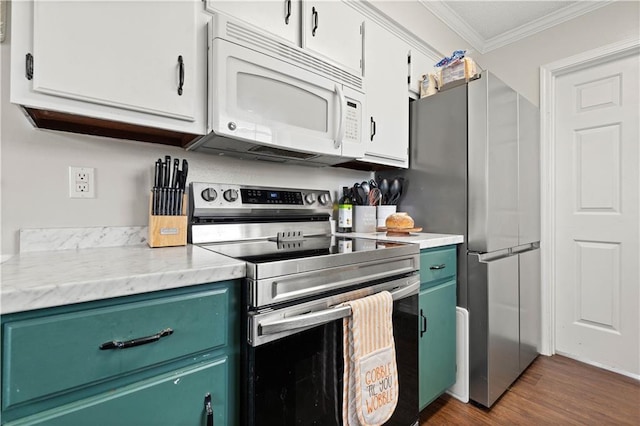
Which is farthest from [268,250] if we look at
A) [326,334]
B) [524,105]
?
[524,105]

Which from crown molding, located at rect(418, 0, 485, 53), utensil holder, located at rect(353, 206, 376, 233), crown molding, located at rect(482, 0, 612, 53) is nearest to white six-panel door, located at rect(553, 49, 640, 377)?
crown molding, located at rect(482, 0, 612, 53)

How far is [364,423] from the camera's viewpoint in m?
1.04

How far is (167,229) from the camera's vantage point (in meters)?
1.19

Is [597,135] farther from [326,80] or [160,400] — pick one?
[160,400]

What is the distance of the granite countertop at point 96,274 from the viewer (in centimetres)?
60

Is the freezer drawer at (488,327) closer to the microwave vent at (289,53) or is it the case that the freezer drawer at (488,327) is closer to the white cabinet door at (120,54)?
the microwave vent at (289,53)

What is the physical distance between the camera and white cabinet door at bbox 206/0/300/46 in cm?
121

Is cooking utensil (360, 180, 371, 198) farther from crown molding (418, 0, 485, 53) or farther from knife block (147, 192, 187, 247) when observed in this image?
crown molding (418, 0, 485, 53)

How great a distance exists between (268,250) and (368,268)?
15.3 inches

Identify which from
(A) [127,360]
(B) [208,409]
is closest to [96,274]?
(A) [127,360]

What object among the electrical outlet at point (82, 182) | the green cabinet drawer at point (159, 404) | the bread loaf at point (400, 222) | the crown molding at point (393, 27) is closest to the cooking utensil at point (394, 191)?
the bread loaf at point (400, 222)

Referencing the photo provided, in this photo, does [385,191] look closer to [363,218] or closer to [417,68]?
[363,218]

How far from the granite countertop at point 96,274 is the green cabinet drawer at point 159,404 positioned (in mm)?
229

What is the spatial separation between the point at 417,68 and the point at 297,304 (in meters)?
1.93
